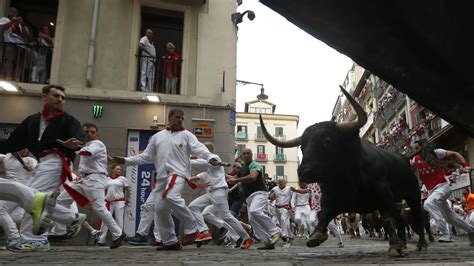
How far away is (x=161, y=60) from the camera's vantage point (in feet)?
45.1

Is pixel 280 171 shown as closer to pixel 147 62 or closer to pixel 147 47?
pixel 147 62

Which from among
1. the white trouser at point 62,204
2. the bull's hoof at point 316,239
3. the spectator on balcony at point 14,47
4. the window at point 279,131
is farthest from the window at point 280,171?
the bull's hoof at point 316,239

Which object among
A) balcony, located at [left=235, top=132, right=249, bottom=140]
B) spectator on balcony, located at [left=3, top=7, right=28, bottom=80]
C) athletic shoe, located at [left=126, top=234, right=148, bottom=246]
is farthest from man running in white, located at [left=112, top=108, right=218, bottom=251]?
balcony, located at [left=235, top=132, right=249, bottom=140]

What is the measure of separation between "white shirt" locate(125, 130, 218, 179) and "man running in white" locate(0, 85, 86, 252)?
112cm

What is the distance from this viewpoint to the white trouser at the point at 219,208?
8.33 m

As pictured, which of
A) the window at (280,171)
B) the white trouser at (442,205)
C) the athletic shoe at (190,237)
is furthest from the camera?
the window at (280,171)

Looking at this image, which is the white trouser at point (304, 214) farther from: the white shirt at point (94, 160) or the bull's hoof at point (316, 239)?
the bull's hoof at point (316, 239)

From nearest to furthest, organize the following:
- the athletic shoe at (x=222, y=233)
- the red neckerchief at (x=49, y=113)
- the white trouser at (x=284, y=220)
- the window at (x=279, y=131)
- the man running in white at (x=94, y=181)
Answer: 1. the red neckerchief at (x=49, y=113)
2. the man running in white at (x=94, y=181)
3. the athletic shoe at (x=222, y=233)
4. the white trouser at (x=284, y=220)
5. the window at (x=279, y=131)

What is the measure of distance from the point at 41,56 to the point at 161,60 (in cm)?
347

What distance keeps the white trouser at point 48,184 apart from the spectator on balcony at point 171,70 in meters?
7.52

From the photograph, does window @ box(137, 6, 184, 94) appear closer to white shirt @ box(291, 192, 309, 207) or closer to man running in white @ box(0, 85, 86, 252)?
white shirt @ box(291, 192, 309, 207)

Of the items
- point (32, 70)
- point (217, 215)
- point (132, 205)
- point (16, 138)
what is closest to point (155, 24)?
point (32, 70)

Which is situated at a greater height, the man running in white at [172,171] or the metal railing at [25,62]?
the metal railing at [25,62]

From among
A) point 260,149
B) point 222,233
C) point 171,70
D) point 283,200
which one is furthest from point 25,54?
point 260,149
